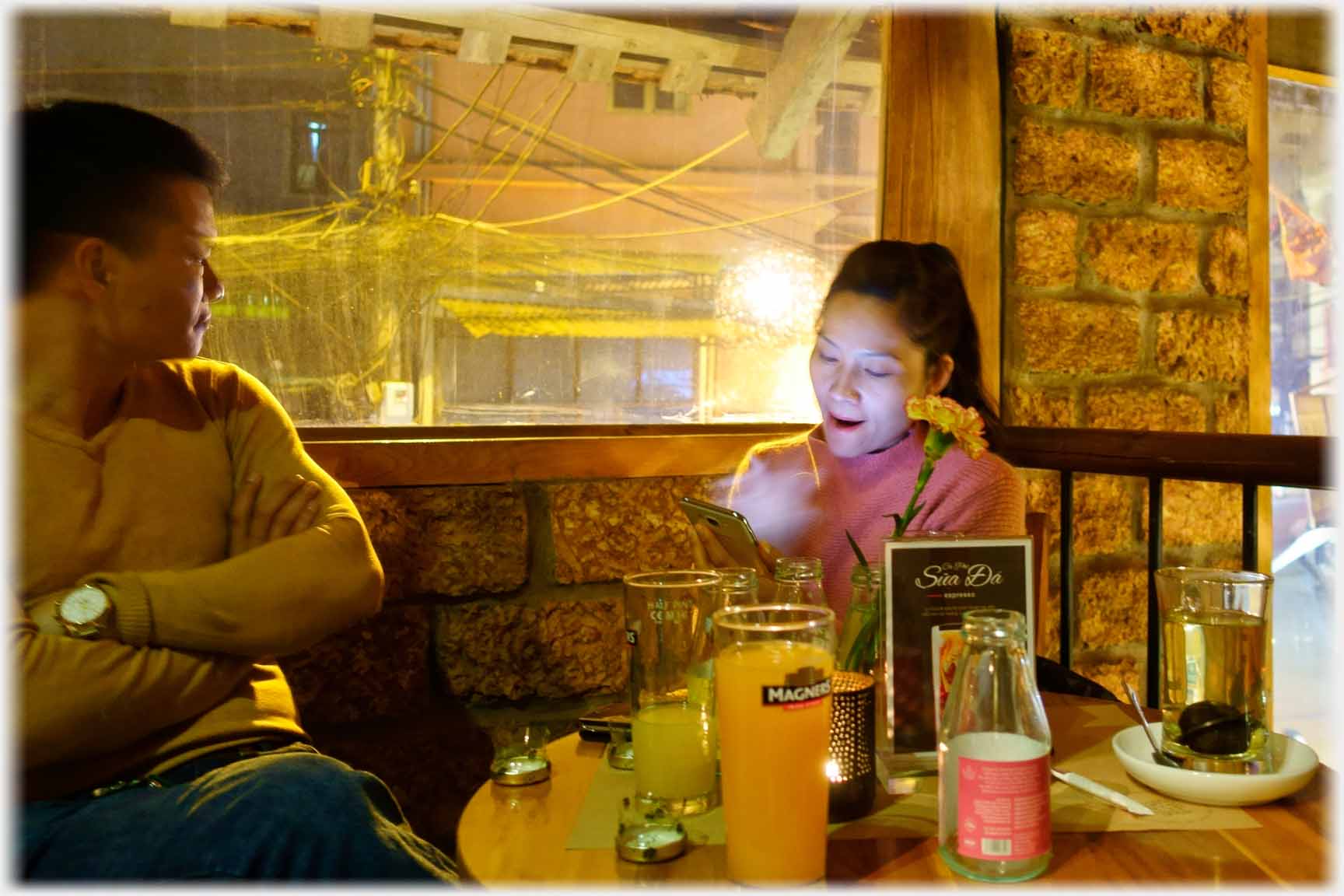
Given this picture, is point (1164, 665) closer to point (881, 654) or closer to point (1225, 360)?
point (881, 654)

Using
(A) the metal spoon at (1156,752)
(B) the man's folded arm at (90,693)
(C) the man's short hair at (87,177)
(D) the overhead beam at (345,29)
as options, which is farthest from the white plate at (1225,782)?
(D) the overhead beam at (345,29)

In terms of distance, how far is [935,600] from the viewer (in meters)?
0.99

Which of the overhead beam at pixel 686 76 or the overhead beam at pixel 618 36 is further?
the overhead beam at pixel 686 76

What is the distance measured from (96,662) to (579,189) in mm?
1368

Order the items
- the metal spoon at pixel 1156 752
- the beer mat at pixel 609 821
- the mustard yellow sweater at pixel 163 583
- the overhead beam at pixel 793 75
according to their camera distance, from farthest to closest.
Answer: the overhead beam at pixel 793 75 → the mustard yellow sweater at pixel 163 583 → the metal spoon at pixel 1156 752 → the beer mat at pixel 609 821

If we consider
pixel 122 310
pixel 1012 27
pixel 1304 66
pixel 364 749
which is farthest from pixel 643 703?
pixel 1304 66

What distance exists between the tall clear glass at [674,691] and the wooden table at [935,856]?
0.28 feet

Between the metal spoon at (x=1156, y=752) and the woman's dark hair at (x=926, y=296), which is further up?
the woman's dark hair at (x=926, y=296)

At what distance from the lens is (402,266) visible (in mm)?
2086

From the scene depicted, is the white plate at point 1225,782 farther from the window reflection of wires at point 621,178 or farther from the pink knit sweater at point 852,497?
the window reflection of wires at point 621,178

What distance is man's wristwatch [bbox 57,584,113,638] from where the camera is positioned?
131 centimetres

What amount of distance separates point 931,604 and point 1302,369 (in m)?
2.62

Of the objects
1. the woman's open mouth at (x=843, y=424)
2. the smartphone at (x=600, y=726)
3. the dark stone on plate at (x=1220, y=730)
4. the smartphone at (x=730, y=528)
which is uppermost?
the woman's open mouth at (x=843, y=424)

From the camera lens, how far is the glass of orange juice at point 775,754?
0.79m
